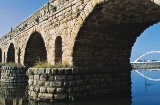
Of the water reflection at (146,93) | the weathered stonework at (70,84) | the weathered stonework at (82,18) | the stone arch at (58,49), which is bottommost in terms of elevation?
the water reflection at (146,93)

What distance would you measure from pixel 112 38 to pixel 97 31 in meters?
1.30

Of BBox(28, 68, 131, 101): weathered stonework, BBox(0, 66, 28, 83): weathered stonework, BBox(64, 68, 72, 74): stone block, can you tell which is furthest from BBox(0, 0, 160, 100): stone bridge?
BBox(0, 66, 28, 83): weathered stonework

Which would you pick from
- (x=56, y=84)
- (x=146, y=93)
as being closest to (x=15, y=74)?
(x=56, y=84)

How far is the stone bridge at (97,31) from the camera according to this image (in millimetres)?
10406

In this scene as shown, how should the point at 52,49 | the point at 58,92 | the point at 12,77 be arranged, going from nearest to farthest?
the point at 58,92
the point at 52,49
the point at 12,77

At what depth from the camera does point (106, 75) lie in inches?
507

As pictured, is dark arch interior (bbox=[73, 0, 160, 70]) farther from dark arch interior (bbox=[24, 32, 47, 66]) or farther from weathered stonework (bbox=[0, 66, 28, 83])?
weathered stonework (bbox=[0, 66, 28, 83])

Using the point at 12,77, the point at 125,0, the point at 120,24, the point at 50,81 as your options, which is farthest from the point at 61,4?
the point at 12,77

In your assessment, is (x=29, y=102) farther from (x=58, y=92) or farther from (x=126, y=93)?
(x=126, y=93)

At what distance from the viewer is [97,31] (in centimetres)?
1213

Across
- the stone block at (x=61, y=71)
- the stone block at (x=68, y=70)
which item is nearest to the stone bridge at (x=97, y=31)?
the stone block at (x=68, y=70)

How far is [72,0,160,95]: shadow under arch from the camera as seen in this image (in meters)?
10.4

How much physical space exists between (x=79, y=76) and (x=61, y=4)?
3.79 m

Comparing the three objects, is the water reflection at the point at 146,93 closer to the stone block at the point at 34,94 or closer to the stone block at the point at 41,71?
the stone block at the point at 41,71
